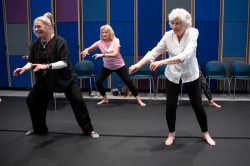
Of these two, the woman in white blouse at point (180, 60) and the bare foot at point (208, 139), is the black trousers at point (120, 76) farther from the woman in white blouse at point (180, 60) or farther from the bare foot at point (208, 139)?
the bare foot at point (208, 139)

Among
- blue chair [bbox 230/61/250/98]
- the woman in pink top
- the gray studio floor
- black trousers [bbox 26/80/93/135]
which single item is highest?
the woman in pink top

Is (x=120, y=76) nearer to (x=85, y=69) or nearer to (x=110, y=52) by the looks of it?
(x=110, y=52)

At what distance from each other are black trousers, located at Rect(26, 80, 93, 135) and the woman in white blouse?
Result: 3.19 feet

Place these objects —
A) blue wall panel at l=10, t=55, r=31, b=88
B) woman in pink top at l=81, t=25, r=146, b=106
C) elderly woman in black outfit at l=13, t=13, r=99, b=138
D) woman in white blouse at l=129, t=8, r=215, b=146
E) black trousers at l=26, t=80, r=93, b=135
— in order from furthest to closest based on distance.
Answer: blue wall panel at l=10, t=55, r=31, b=88
woman in pink top at l=81, t=25, r=146, b=106
black trousers at l=26, t=80, r=93, b=135
elderly woman in black outfit at l=13, t=13, r=99, b=138
woman in white blouse at l=129, t=8, r=215, b=146

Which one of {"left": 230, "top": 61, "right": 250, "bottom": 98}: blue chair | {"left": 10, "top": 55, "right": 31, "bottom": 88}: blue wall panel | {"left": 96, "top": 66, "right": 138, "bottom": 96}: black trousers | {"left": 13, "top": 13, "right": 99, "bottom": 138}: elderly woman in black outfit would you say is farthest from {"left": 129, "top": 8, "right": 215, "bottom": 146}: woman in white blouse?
{"left": 10, "top": 55, "right": 31, "bottom": 88}: blue wall panel

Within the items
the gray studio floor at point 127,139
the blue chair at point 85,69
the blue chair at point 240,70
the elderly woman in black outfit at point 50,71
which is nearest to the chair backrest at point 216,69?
the blue chair at point 240,70

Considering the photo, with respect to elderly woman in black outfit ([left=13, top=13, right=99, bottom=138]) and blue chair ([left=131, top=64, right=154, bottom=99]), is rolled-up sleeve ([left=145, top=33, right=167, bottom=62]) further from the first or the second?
blue chair ([left=131, top=64, right=154, bottom=99])

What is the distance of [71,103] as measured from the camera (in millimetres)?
3621

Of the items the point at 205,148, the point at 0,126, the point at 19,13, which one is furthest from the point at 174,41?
the point at 19,13

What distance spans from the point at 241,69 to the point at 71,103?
3.94m

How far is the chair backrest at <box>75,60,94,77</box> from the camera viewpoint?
6398 mm

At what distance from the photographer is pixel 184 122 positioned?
4266 mm

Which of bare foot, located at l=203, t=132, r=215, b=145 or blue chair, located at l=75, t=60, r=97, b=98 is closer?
bare foot, located at l=203, t=132, r=215, b=145

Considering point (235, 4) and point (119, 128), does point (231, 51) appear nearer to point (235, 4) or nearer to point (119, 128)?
point (235, 4)
